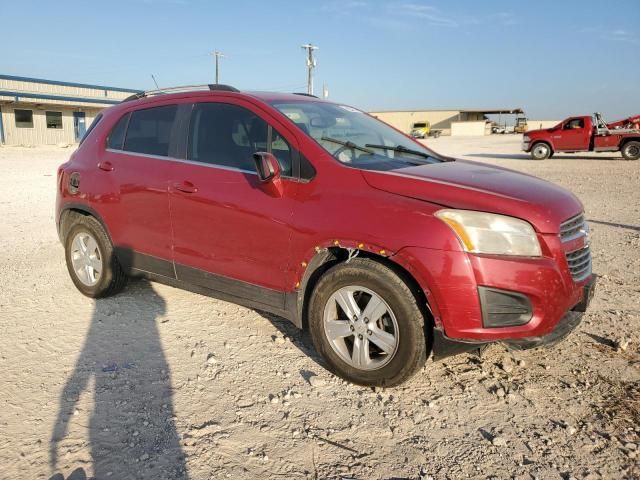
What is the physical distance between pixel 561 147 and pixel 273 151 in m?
23.4

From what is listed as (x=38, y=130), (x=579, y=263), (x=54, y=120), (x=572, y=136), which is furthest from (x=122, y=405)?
(x=54, y=120)

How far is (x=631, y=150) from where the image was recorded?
2266 cm

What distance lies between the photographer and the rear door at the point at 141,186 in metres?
4.27

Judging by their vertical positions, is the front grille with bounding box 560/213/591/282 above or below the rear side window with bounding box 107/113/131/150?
below

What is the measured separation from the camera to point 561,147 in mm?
23781

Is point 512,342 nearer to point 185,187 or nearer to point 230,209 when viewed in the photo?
point 230,209

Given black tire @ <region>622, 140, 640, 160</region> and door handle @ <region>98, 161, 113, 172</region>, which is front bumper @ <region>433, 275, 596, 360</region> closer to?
door handle @ <region>98, 161, 113, 172</region>

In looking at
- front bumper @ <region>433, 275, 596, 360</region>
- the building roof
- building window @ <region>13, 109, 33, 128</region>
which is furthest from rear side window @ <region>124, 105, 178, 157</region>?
building window @ <region>13, 109, 33, 128</region>

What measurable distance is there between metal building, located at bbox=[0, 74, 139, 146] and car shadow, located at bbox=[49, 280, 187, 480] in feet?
108

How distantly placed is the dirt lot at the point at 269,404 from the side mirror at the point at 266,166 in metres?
1.34

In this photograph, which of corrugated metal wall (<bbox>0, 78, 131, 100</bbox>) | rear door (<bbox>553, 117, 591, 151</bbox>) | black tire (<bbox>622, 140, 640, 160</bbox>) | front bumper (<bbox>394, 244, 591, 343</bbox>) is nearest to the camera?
front bumper (<bbox>394, 244, 591, 343</bbox>)

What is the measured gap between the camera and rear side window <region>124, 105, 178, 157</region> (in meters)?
4.35

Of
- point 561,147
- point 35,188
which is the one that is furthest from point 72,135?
point 561,147

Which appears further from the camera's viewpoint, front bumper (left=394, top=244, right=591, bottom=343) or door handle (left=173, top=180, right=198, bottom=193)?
door handle (left=173, top=180, right=198, bottom=193)
